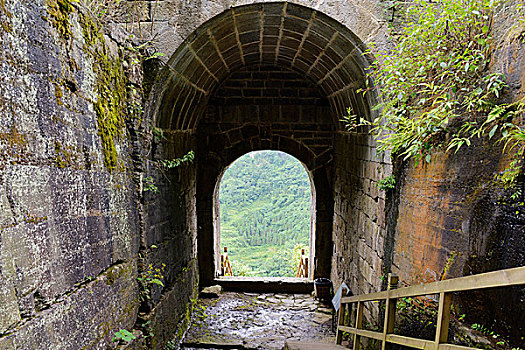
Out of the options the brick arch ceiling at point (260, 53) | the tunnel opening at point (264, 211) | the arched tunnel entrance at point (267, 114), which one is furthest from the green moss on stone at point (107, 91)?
the tunnel opening at point (264, 211)

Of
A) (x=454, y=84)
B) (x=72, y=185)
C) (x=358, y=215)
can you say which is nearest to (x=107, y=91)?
(x=72, y=185)

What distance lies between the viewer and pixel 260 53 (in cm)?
546

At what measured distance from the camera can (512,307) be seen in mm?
1926

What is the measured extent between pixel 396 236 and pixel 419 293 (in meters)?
1.47

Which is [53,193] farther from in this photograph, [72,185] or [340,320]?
[340,320]

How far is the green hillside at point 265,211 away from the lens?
19352 mm

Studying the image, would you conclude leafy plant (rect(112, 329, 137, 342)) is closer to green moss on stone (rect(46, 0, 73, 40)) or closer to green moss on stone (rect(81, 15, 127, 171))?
green moss on stone (rect(81, 15, 127, 171))

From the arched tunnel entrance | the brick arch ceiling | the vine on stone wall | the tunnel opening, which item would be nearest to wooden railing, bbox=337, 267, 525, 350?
the vine on stone wall

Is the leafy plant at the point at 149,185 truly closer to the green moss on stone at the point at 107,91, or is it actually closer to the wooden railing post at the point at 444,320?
the green moss on stone at the point at 107,91

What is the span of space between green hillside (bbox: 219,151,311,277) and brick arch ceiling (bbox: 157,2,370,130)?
43.6 feet

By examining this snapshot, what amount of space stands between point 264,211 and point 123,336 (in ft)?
62.9

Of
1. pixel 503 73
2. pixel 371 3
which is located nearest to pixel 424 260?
pixel 503 73

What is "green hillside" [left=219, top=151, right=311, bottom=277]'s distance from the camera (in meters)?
19.4

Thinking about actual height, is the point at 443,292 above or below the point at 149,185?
below
